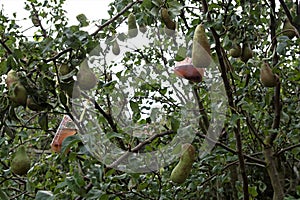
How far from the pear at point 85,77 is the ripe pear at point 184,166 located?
228mm

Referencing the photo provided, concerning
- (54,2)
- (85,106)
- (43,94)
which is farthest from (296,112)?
(54,2)

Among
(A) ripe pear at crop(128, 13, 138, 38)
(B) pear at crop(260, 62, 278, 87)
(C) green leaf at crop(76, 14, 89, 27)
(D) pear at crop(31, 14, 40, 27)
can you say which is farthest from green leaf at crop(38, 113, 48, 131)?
(D) pear at crop(31, 14, 40, 27)

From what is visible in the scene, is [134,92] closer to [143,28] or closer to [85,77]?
[143,28]

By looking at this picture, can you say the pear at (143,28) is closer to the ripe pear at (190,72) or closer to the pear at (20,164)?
the ripe pear at (190,72)

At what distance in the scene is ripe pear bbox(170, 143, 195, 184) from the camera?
85 cm

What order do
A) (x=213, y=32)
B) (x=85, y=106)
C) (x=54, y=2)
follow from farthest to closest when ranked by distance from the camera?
(x=54, y=2), (x=85, y=106), (x=213, y=32)

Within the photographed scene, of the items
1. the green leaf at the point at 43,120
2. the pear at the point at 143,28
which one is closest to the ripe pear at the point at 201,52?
the pear at the point at 143,28

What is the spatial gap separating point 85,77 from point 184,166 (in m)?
0.25

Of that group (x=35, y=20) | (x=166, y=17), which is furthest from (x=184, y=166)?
(x=35, y=20)

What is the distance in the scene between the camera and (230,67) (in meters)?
1.16

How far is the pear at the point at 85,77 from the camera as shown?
30.5 inches

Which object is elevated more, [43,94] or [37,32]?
[37,32]

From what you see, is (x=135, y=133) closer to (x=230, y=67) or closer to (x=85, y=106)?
(x=85, y=106)

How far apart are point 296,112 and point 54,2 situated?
3.31ft
